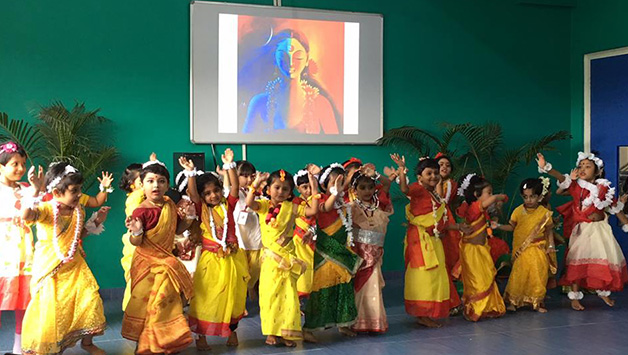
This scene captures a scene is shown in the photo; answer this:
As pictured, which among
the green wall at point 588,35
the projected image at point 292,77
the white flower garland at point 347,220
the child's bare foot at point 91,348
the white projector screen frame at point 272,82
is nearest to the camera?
the child's bare foot at point 91,348

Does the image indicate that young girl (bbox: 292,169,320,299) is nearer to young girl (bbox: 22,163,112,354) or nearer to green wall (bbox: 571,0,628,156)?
young girl (bbox: 22,163,112,354)

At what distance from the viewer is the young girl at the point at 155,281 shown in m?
4.87

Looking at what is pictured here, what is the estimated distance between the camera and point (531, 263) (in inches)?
266

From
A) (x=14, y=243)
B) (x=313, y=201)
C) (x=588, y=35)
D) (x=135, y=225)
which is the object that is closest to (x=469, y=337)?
(x=313, y=201)

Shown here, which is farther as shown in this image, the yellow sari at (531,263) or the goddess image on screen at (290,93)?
the goddess image on screen at (290,93)

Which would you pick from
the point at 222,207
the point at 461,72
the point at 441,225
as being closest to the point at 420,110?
the point at 461,72

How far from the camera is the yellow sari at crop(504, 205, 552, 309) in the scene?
6703 millimetres

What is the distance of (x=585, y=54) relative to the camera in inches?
362

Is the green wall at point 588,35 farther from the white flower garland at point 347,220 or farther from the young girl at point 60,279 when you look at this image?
the young girl at point 60,279

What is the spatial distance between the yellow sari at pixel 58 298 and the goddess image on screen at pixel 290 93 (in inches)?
130

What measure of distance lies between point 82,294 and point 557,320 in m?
3.72

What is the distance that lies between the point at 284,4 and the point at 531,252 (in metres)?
3.49

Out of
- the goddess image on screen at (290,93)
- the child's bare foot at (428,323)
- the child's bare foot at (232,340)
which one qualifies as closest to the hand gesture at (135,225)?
the child's bare foot at (232,340)

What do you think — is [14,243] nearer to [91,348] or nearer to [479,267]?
[91,348]
